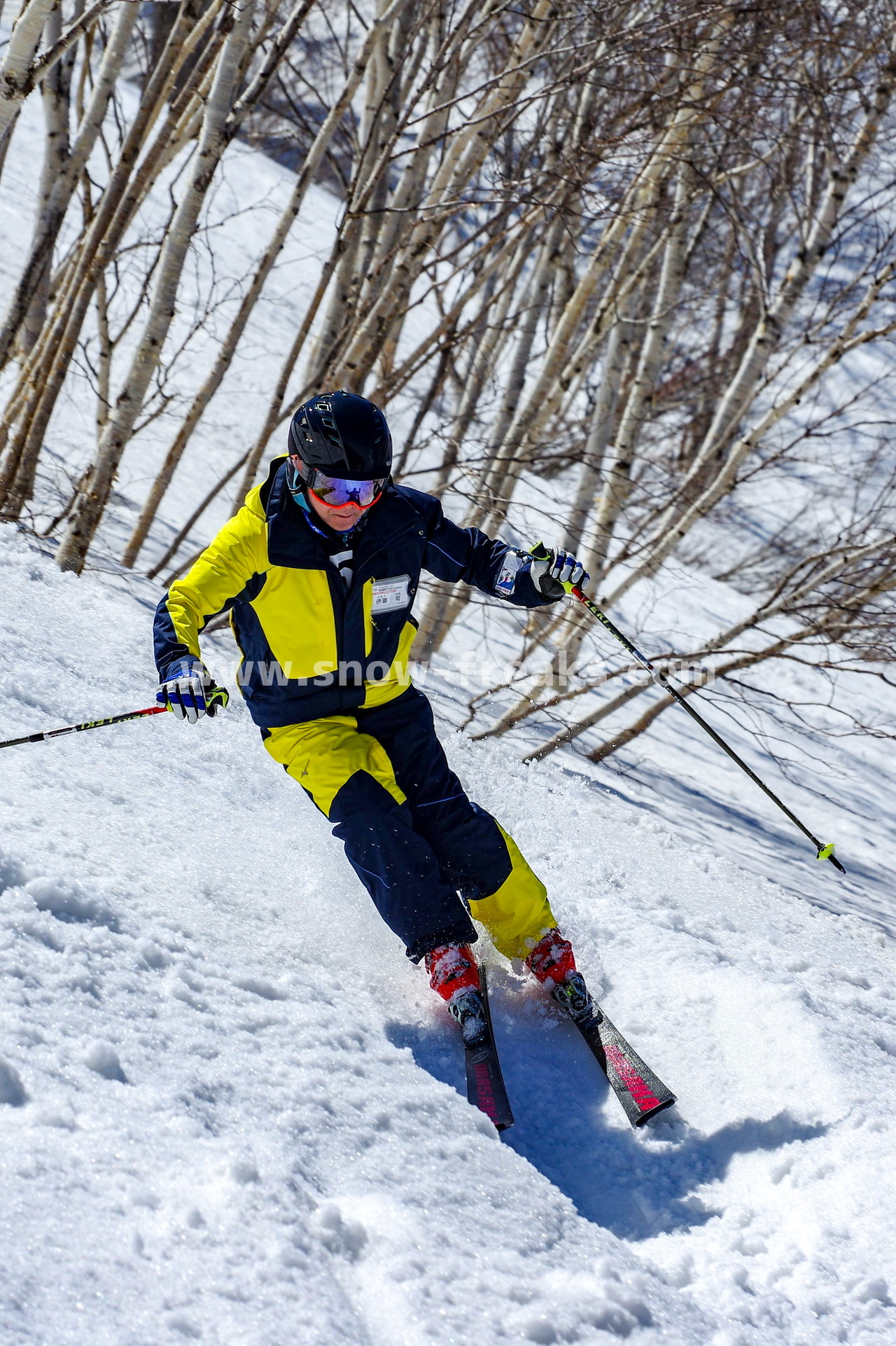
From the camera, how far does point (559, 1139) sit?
2.54 metres

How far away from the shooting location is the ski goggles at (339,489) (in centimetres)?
285

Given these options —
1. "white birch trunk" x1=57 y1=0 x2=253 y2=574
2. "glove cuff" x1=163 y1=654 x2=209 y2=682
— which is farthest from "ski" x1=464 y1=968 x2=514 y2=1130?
→ "white birch trunk" x1=57 y1=0 x2=253 y2=574

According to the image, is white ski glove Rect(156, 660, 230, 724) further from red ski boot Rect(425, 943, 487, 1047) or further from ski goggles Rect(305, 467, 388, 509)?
red ski boot Rect(425, 943, 487, 1047)

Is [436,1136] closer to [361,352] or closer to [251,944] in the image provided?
[251,944]

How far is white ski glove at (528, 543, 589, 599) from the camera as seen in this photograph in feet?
10.6

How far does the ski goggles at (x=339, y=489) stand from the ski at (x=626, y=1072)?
169cm

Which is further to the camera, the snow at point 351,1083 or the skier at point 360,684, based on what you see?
the skier at point 360,684

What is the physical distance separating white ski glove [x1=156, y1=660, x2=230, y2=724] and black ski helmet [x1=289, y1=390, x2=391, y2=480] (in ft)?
2.38

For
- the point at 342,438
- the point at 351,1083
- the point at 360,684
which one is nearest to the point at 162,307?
the point at 342,438

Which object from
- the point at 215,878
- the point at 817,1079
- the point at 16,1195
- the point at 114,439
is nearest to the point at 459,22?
the point at 114,439

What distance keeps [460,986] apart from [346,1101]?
23.1 inches

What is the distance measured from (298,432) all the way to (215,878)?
4.51 ft

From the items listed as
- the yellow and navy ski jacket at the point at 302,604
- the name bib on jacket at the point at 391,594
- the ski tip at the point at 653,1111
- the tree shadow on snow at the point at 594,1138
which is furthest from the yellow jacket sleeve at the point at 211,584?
the ski tip at the point at 653,1111

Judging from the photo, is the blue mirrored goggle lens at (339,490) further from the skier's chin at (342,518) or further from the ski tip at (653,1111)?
the ski tip at (653,1111)
